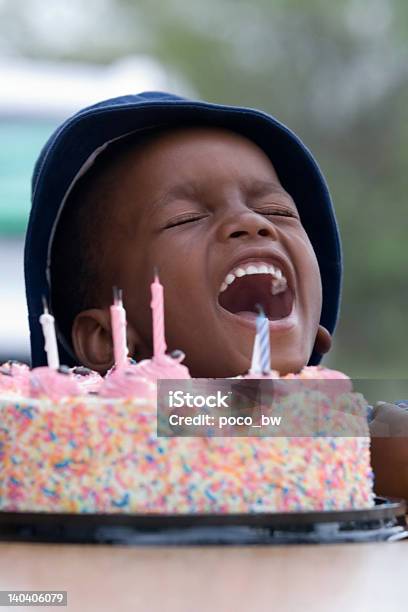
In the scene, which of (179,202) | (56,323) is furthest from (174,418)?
(56,323)

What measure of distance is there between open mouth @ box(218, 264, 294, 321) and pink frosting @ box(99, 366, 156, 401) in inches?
21.5

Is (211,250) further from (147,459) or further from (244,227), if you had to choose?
(147,459)

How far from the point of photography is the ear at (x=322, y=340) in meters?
2.66

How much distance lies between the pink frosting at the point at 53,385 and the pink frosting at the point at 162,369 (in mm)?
108

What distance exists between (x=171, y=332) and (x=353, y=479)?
0.63 meters

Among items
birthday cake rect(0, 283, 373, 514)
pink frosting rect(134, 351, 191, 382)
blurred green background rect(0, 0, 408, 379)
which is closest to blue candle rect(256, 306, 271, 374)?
birthday cake rect(0, 283, 373, 514)

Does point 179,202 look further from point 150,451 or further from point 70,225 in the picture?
point 150,451

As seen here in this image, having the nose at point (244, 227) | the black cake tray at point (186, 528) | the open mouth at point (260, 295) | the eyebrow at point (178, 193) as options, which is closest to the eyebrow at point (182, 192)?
the eyebrow at point (178, 193)

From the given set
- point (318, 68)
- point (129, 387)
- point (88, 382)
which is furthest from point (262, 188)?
point (318, 68)

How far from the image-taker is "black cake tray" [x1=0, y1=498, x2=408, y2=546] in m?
1.66

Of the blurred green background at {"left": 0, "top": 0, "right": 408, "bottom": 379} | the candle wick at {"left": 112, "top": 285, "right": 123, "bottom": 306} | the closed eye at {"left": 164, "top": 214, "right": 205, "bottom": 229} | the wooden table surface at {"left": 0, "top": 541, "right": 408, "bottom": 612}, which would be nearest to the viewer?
the wooden table surface at {"left": 0, "top": 541, "right": 408, "bottom": 612}

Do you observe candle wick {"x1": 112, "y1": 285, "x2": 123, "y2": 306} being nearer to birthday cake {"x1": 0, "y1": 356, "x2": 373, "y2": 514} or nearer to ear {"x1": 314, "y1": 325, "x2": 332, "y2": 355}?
birthday cake {"x1": 0, "y1": 356, "x2": 373, "y2": 514}

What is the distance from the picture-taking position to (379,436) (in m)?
2.26

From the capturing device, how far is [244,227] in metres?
2.33
